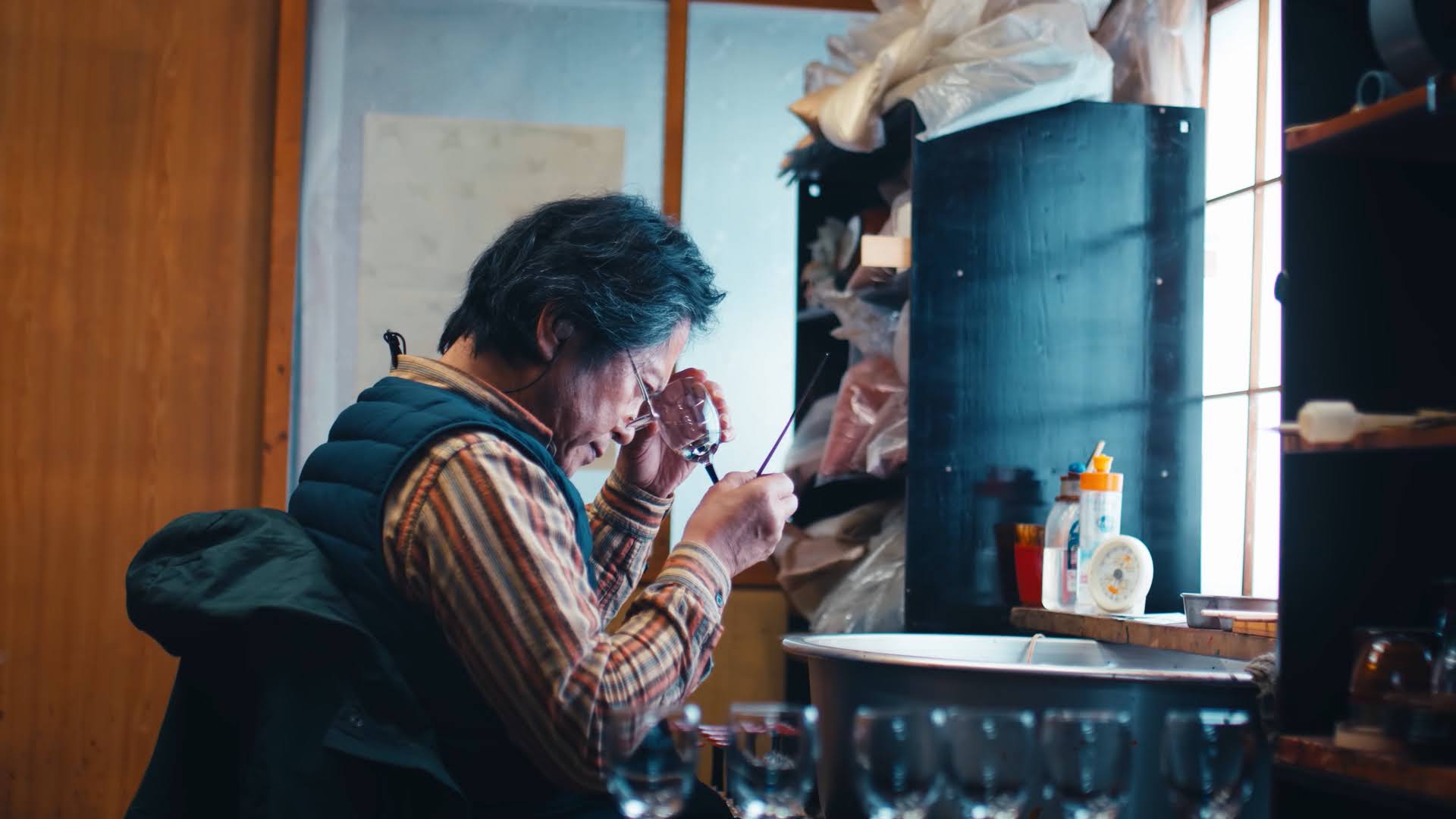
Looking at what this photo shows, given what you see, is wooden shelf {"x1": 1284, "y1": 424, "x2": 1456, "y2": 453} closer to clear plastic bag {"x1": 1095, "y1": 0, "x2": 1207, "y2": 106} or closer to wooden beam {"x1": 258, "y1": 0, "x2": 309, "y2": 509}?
clear plastic bag {"x1": 1095, "y1": 0, "x2": 1207, "y2": 106}

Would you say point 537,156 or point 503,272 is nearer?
point 503,272

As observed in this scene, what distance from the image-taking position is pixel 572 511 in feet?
4.98

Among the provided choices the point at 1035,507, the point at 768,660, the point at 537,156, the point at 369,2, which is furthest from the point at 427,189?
the point at 1035,507

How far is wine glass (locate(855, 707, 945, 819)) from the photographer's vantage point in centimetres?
122

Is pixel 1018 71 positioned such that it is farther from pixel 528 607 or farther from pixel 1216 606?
pixel 528 607

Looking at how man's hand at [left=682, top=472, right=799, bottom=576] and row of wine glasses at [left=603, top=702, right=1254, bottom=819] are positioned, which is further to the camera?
man's hand at [left=682, top=472, right=799, bottom=576]

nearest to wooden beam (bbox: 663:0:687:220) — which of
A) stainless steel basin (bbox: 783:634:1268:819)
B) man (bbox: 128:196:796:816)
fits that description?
stainless steel basin (bbox: 783:634:1268:819)

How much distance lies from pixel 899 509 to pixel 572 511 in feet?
5.42

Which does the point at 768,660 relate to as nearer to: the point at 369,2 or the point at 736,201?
the point at 736,201

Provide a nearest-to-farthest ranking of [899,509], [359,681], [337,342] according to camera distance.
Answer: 1. [359,681]
2. [899,509]
3. [337,342]

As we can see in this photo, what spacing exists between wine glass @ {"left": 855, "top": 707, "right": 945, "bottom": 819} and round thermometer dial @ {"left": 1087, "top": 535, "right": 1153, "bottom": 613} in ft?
3.53

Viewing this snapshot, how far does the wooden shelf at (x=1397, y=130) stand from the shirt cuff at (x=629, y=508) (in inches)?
41.4

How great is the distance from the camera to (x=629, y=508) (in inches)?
80.7

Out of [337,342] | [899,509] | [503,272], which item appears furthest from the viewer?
[337,342]
